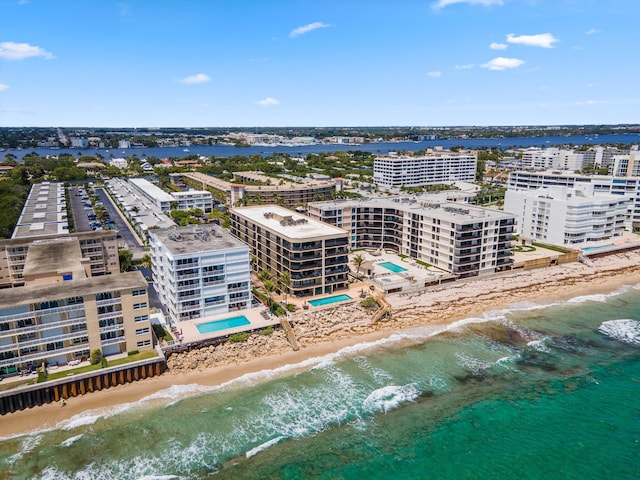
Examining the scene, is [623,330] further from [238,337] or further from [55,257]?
[55,257]

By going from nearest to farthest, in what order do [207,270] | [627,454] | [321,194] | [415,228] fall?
1. [627,454]
2. [207,270]
3. [415,228]
4. [321,194]

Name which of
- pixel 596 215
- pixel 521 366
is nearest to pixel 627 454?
pixel 521 366

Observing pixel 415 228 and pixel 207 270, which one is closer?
pixel 207 270

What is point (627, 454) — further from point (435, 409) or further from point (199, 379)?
point (199, 379)

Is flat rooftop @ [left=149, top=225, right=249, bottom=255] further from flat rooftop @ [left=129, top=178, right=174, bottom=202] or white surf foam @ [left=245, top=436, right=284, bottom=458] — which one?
flat rooftop @ [left=129, top=178, right=174, bottom=202]

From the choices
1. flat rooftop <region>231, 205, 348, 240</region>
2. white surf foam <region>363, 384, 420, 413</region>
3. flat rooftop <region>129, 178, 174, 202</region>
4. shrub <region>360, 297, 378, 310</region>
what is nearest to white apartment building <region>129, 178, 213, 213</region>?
flat rooftop <region>129, 178, 174, 202</region>

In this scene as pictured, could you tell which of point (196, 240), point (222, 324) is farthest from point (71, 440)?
point (196, 240)

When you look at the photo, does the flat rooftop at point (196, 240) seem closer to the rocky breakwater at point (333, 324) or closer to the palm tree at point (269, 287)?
the palm tree at point (269, 287)
